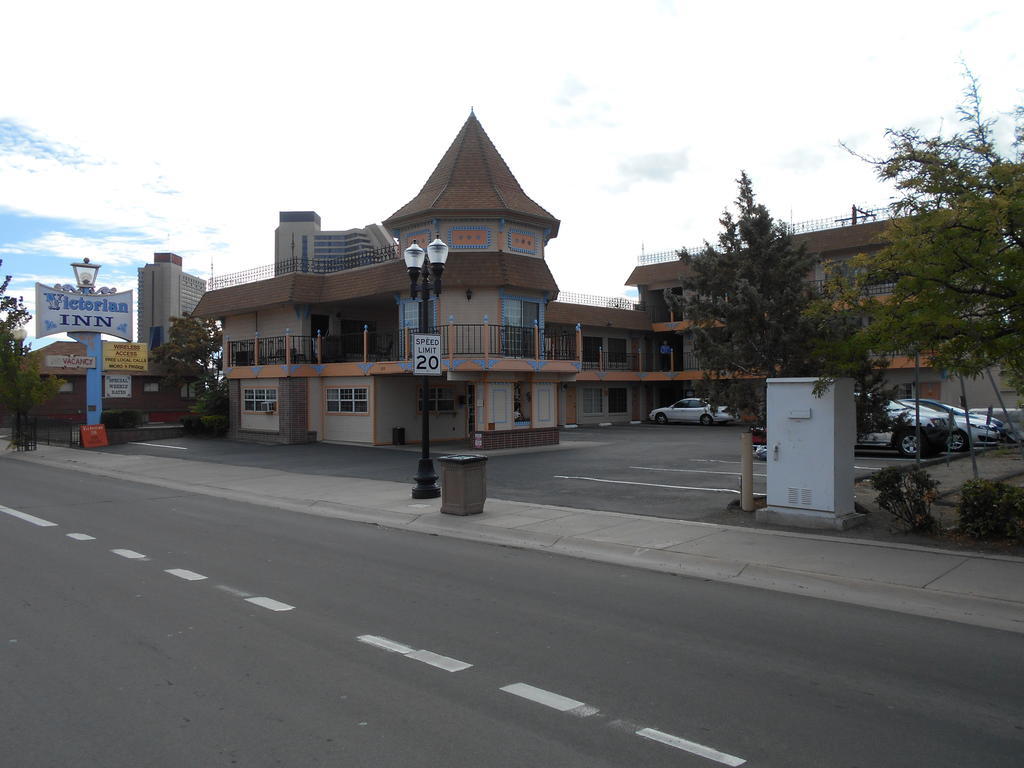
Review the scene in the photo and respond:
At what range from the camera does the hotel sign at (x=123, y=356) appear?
1289 inches

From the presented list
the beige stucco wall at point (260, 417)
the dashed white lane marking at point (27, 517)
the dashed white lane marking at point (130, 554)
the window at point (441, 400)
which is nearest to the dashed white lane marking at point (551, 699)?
the dashed white lane marking at point (130, 554)

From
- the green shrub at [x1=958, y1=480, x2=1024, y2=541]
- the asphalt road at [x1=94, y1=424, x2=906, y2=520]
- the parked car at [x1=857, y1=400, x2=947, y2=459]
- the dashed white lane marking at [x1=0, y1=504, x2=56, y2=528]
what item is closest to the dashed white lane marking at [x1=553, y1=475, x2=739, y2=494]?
the asphalt road at [x1=94, y1=424, x2=906, y2=520]

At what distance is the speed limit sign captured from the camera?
14.1m

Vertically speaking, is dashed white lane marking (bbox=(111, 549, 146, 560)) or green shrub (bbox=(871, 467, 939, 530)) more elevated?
green shrub (bbox=(871, 467, 939, 530))

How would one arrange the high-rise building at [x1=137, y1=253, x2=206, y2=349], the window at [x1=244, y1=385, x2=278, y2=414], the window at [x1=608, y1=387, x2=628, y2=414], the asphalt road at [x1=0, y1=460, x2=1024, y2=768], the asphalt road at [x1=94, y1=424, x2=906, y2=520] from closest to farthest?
the asphalt road at [x1=0, y1=460, x2=1024, y2=768] < the asphalt road at [x1=94, y1=424, x2=906, y2=520] < the window at [x1=244, y1=385, x2=278, y2=414] < the window at [x1=608, y1=387, x2=628, y2=414] < the high-rise building at [x1=137, y1=253, x2=206, y2=349]

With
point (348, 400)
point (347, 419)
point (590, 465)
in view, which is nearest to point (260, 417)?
point (347, 419)

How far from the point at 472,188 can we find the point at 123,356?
1766 centimetres

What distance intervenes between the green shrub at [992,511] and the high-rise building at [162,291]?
118551 mm

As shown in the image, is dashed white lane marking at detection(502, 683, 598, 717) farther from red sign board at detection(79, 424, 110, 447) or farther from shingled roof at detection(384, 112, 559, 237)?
red sign board at detection(79, 424, 110, 447)

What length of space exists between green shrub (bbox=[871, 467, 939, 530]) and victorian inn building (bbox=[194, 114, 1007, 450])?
13.6 meters

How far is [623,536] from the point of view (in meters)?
10.3

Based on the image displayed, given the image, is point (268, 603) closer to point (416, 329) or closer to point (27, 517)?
point (27, 517)

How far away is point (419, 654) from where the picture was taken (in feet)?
18.6

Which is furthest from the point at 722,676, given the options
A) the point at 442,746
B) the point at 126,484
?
the point at 126,484
